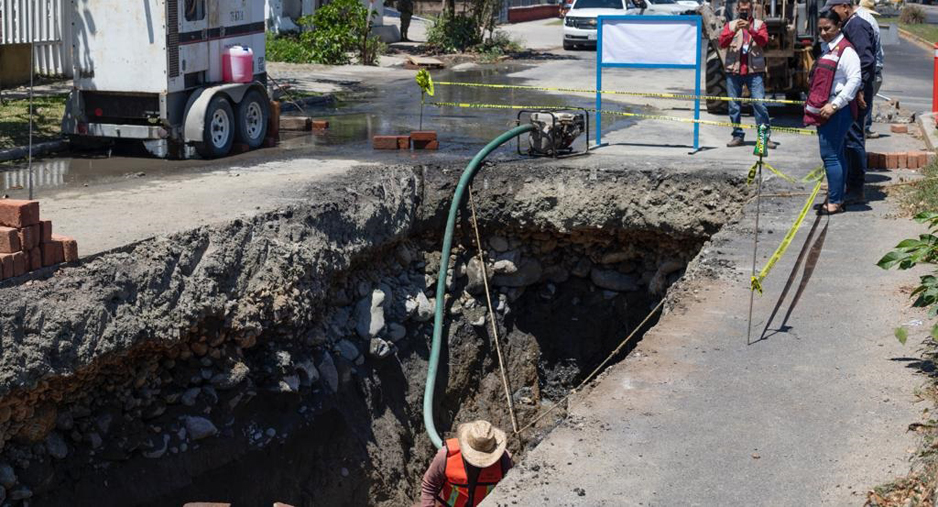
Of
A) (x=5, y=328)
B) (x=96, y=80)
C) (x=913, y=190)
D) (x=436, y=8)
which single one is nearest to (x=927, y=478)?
(x=5, y=328)

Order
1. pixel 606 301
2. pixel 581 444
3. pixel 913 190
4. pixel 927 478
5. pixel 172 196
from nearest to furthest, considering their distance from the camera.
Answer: pixel 927 478 < pixel 581 444 < pixel 172 196 < pixel 913 190 < pixel 606 301

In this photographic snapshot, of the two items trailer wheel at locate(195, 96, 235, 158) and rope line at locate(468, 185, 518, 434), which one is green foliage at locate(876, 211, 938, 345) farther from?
trailer wheel at locate(195, 96, 235, 158)

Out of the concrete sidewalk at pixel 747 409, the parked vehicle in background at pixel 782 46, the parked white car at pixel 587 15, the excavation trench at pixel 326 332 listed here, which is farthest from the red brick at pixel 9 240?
the parked white car at pixel 587 15

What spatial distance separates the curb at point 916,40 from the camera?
35737 mm

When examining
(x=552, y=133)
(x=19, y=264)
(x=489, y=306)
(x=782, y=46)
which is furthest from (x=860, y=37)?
(x=19, y=264)

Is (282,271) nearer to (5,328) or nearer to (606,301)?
(5,328)

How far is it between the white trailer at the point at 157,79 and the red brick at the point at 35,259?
515 cm

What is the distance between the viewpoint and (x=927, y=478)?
5113mm

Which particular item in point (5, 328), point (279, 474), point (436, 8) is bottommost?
point (279, 474)

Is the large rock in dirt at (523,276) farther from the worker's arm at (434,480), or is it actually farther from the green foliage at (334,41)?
the green foliage at (334,41)

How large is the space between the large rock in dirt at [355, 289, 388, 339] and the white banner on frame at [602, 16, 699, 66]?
174 inches

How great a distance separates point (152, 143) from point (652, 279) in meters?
6.22

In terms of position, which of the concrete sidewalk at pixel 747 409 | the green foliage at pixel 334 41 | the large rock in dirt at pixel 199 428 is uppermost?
the green foliage at pixel 334 41

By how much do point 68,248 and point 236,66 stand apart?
6.10 meters
